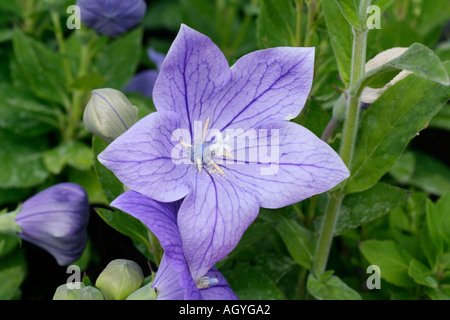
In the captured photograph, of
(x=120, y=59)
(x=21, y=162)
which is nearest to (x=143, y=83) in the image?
(x=120, y=59)

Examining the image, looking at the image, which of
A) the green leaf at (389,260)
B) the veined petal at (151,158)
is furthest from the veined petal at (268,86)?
the green leaf at (389,260)

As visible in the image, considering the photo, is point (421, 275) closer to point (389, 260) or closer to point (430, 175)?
point (389, 260)

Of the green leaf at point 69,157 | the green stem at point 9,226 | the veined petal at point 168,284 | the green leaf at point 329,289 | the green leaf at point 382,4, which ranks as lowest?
the green leaf at point 329,289

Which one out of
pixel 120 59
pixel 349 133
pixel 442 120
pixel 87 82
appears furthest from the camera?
pixel 442 120

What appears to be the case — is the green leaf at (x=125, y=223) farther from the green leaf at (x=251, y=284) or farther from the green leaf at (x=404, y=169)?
the green leaf at (x=404, y=169)

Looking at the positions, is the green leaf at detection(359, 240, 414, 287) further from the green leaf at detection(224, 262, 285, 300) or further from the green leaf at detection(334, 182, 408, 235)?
the green leaf at detection(224, 262, 285, 300)
